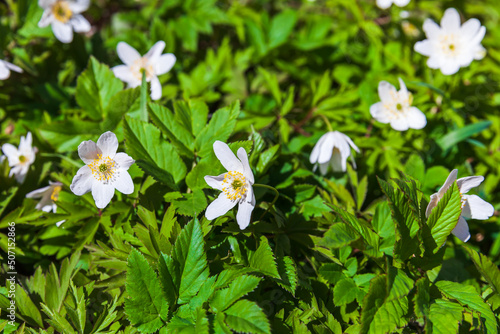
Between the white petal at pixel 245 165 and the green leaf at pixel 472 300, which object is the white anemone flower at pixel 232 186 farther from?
the green leaf at pixel 472 300

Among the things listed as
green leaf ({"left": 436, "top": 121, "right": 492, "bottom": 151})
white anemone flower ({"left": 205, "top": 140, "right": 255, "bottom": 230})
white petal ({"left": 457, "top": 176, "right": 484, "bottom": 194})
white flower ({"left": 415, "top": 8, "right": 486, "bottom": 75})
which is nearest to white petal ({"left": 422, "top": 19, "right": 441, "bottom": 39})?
white flower ({"left": 415, "top": 8, "right": 486, "bottom": 75})

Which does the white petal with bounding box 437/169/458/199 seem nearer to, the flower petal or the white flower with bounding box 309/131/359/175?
the white flower with bounding box 309/131/359/175

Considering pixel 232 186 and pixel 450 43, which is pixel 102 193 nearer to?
pixel 232 186

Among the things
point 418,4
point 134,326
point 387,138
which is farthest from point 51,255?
point 418,4

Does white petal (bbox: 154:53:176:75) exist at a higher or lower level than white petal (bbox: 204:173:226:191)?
higher

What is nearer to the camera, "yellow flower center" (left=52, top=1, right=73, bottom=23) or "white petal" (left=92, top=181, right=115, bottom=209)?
"white petal" (left=92, top=181, right=115, bottom=209)

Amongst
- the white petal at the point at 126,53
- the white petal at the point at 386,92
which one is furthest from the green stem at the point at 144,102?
the white petal at the point at 386,92

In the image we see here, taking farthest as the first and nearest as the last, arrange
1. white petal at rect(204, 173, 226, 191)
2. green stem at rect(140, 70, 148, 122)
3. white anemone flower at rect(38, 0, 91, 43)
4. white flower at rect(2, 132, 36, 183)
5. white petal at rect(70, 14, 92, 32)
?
1. white petal at rect(70, 14, 92, 32)
2. white anemone flower at rect(38, 0, 91, 43)
3. white flower at rect(2, 132, 36, 183)
4. green stem at rect(140, 70, 148, 122)
5. white petal at rect(204, 173, 226, 191)
